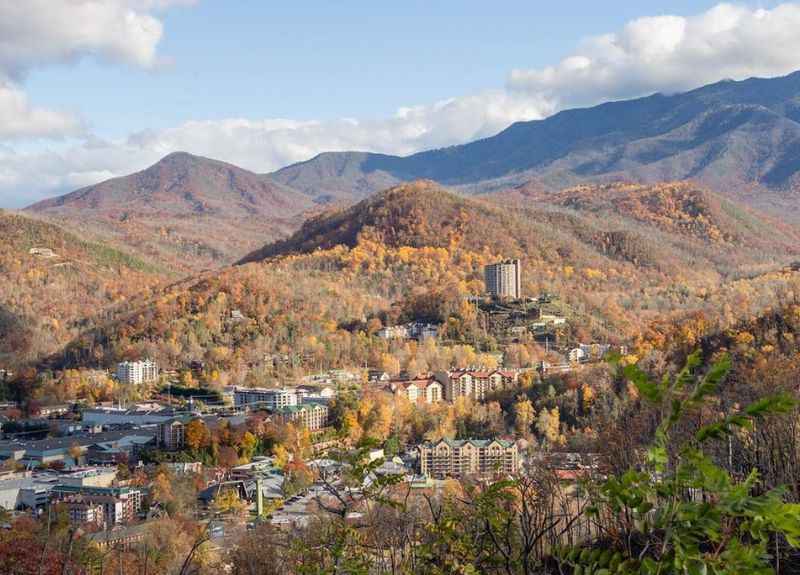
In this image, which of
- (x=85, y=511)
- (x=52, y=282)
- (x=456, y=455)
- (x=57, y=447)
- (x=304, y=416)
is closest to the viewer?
(x=85, y=511)

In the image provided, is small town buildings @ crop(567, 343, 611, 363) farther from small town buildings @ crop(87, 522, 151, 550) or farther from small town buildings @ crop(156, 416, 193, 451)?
small town buildings @ crop(87, 522, 151, 550)

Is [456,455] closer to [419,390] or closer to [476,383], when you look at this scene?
[419,390]

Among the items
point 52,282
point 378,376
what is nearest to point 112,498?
point 378,376

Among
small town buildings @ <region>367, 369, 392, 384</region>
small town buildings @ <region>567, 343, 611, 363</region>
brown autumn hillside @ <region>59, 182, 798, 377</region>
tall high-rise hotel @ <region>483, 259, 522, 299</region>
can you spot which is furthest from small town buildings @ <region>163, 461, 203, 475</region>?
tall high-rise hotel @ <region>483, 259, 522, 299</region>

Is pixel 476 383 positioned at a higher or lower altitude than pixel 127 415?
higher

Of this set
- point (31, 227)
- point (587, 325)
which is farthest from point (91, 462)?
point (31, 227)

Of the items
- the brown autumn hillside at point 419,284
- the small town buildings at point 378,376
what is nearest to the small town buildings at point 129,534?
the small town buildings at point 378,376

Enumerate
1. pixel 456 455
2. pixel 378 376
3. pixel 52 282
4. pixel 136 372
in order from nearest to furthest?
pixel 456 455
pixel 378 376
pixel 136 372
pixel 52 282
